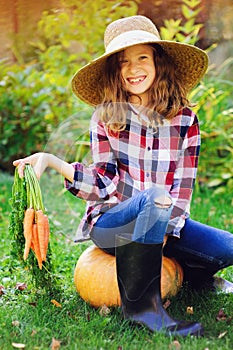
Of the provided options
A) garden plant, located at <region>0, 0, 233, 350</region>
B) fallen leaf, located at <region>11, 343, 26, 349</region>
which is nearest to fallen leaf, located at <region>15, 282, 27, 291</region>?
garden plant, located at <region>0, 0, 233, 350</region>

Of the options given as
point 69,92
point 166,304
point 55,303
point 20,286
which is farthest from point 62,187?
point 166,304

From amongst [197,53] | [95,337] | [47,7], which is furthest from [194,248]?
[47,7]

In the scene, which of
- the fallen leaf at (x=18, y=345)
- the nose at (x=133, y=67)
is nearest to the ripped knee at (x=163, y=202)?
the nose at (x=133, y=67)

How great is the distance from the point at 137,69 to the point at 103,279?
0.99 metres

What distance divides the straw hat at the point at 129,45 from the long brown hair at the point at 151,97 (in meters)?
0.06

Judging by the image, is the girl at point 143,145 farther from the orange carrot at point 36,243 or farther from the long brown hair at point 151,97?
the orange carrot at point 36,243

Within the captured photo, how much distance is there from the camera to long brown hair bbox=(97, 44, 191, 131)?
9.27 feet

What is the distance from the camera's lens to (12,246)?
9.05 feet

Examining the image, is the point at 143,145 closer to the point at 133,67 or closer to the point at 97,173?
the point at 97,173

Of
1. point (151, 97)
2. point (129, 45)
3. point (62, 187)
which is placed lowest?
point (62, 187)

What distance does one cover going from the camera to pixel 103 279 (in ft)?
8.91

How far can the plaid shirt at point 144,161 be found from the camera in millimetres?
2779

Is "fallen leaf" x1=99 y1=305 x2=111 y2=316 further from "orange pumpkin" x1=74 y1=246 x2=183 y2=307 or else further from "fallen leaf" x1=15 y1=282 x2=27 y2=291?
"fallen leaf" x1=15 y1=282 x2=27 y2=291

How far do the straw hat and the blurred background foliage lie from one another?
5.68 feet
